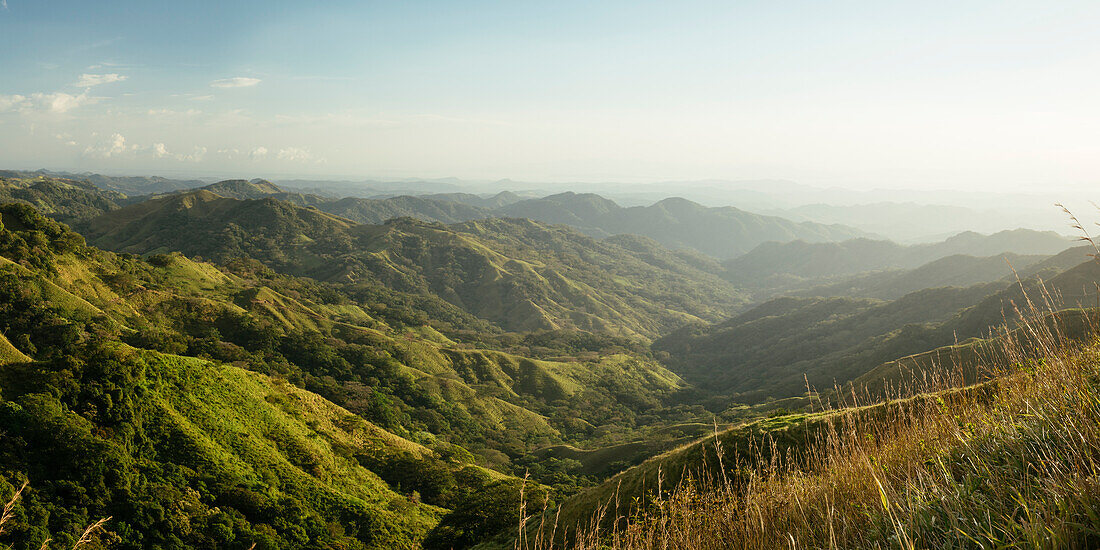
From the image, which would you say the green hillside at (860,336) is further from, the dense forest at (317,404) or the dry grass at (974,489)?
the dry grass at (974,489)

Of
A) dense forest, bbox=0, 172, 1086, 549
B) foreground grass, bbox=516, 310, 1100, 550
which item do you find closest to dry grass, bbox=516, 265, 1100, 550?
foreground grass, bbox=516, 310, 1100, 550

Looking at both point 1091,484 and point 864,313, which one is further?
point 864,313

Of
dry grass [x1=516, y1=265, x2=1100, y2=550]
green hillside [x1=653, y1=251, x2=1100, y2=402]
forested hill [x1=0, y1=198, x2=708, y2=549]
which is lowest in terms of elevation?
green hillside [x1=653, y1=251, x2=1100, y2=402]

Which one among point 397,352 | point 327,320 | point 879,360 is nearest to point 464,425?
point 397,352

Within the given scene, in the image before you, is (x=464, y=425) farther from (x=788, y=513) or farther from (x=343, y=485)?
(x=788, y=513)

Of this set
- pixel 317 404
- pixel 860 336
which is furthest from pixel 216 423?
pixel 860 336

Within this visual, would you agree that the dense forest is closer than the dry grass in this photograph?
No

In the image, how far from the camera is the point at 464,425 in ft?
329

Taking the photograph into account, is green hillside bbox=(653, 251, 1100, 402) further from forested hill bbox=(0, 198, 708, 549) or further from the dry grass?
the dry grass

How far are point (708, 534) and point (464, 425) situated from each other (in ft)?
332

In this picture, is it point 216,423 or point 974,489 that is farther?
point 216,423

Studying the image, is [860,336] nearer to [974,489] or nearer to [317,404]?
[317,404]

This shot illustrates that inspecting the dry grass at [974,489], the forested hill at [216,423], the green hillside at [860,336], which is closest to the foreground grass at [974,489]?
the dry grass at [974,489]

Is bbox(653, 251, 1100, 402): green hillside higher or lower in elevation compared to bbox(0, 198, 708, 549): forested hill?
lower
